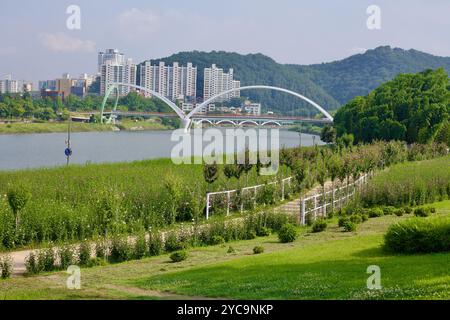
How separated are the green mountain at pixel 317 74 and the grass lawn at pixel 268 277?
101457 mm

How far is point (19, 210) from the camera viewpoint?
13.7m

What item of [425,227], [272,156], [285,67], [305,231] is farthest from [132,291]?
[285,67]

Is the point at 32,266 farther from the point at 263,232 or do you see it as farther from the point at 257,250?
the point at 263,232

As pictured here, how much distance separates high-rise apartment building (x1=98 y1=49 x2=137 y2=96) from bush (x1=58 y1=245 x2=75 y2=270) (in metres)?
97.8

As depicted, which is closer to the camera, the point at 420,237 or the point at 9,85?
the point at 420,237

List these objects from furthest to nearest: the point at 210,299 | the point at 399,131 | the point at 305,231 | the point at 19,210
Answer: the point at 399,131, the point at 305,231, the point at 19,210, the point at 210,299

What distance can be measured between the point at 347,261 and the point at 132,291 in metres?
3.50

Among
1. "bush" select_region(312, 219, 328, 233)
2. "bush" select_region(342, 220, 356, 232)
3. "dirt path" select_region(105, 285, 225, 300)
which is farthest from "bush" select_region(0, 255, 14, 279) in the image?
"bush" select_region(342, 220, 356, 232)

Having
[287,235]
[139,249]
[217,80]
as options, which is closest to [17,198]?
[139,249]

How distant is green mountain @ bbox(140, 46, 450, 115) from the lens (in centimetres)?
12088

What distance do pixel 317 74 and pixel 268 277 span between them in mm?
138360

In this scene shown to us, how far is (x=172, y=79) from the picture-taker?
12450cm

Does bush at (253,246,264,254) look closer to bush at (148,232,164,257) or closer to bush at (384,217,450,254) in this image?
bush at (148,232,164,257)

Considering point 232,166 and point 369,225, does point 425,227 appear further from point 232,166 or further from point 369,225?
point 232,166
